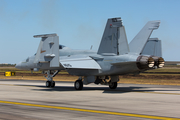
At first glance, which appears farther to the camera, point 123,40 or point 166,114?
point 123,40

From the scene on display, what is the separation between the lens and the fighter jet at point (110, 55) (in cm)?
1906

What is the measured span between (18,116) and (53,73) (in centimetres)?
1648

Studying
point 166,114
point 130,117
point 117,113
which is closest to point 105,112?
point 117,113

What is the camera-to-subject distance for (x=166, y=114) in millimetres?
9984

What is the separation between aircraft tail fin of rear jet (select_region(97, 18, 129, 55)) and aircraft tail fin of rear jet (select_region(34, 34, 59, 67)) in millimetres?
4014

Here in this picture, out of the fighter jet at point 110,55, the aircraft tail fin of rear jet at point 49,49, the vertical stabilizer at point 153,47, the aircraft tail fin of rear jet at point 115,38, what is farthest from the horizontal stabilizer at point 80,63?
the vertical stabilizer at point 153,47

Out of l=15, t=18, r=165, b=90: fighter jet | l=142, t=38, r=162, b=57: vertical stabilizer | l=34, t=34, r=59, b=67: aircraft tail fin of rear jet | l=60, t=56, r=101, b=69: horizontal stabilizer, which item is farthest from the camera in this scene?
l=142, t=38, r=162, b=57: vertical stabilizer

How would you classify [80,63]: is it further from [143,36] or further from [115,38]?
[143,36]

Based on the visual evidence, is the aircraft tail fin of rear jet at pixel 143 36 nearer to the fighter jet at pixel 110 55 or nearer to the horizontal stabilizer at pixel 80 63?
the fighter jet at pixel 110 55

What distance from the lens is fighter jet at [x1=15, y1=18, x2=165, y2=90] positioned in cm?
1906

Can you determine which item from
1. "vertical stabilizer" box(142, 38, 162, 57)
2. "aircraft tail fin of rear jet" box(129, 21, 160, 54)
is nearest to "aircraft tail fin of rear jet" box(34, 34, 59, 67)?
"aircraft tail fin of rear jet" box(129, 21, 160, 54)

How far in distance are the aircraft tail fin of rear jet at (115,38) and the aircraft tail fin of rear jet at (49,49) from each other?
4.01 meters

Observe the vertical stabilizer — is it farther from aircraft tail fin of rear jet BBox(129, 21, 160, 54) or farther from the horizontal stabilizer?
the horizontal stabilizer

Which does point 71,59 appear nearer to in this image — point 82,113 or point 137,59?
point 137,59
